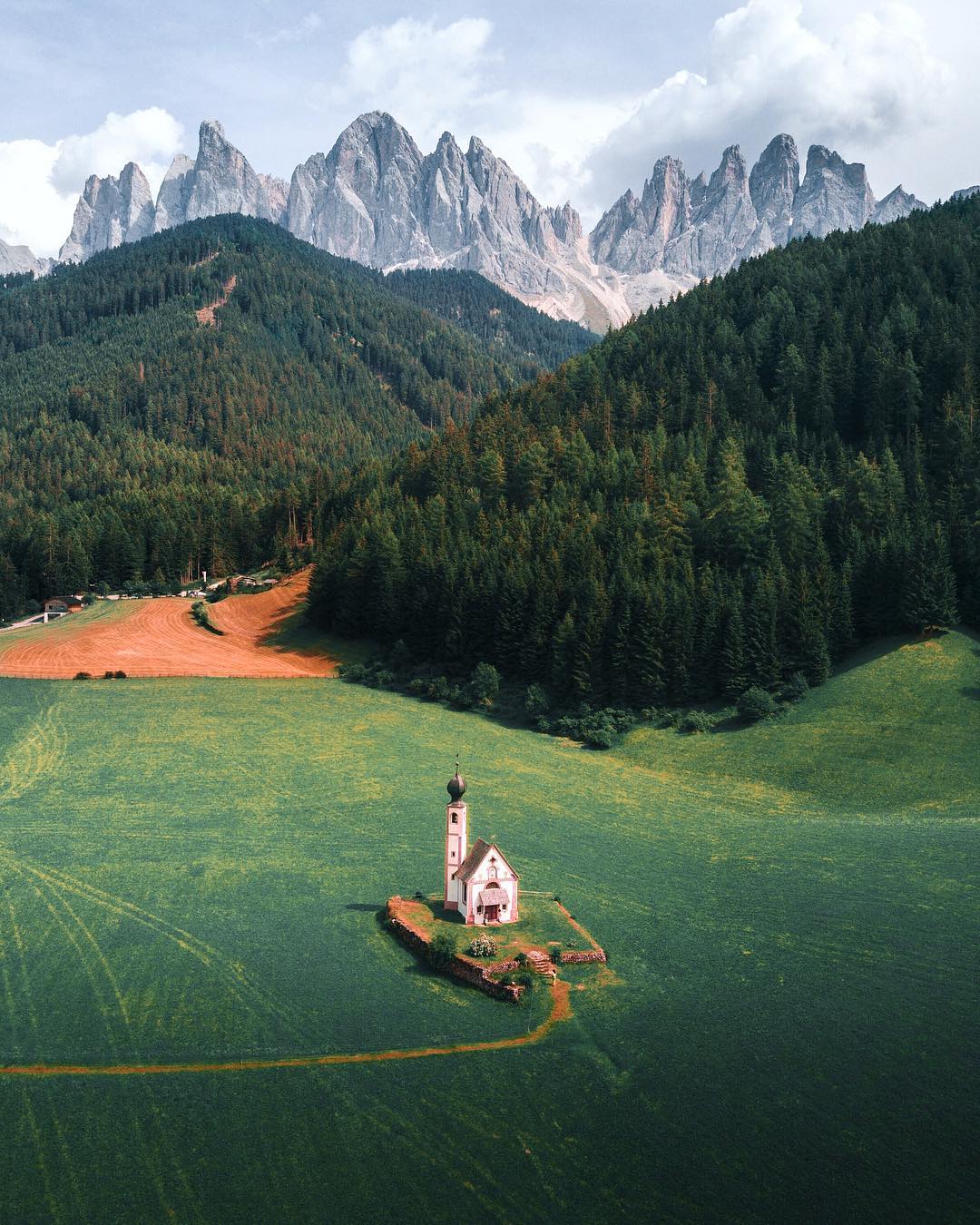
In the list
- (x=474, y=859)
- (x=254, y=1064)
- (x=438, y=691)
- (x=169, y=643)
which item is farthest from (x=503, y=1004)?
(x=169, y=643)

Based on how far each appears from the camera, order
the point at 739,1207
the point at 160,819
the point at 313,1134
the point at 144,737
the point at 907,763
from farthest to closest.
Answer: the point at 144,737 → the point at 907,763 → the point at 160,819 → the point at 313,1134 → the point at 739,1207

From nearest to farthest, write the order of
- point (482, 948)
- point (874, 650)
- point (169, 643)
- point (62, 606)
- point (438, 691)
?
point (482, 948)
point (874, 650)
point (438, 691)
point (169, 643)
point (62, 606)

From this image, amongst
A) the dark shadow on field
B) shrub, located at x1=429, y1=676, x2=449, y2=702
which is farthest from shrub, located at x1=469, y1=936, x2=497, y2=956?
shrub, located at x1=429, y1=676, x2=449, y2=702

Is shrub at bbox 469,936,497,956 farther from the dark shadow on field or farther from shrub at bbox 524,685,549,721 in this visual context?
the dark shadow on field

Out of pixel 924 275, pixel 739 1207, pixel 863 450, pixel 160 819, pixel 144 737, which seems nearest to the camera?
pixel 739 1207

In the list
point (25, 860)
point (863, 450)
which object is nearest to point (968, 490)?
point (863, 450)

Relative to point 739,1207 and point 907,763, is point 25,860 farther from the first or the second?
point 907,763

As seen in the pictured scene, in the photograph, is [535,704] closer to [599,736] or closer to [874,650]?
[599,736]

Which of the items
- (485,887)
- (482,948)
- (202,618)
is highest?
(202,618)
